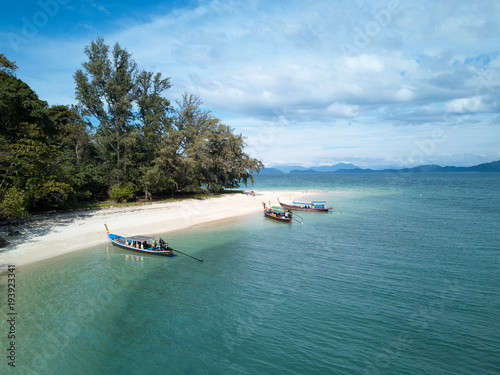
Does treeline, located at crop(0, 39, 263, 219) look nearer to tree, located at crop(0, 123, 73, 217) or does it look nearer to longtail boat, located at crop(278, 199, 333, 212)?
tree, located at crop(0, 123, 73, 217)

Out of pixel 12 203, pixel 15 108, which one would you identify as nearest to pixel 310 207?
pixel 12 203

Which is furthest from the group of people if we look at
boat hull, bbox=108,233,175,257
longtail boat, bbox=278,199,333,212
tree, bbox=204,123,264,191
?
tree, bbox=204,123,264,191

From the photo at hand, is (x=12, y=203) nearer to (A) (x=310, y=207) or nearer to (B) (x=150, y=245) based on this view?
(B) (x=150, y=245)

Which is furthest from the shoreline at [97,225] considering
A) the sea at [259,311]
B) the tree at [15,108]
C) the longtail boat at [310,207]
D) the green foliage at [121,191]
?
the tree at [15,108]

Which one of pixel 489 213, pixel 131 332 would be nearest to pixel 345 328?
pixel 131 332

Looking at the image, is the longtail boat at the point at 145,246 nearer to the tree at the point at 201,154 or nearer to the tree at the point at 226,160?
the tree at the point at 201,154

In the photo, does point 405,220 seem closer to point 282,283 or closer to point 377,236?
point 377,236
